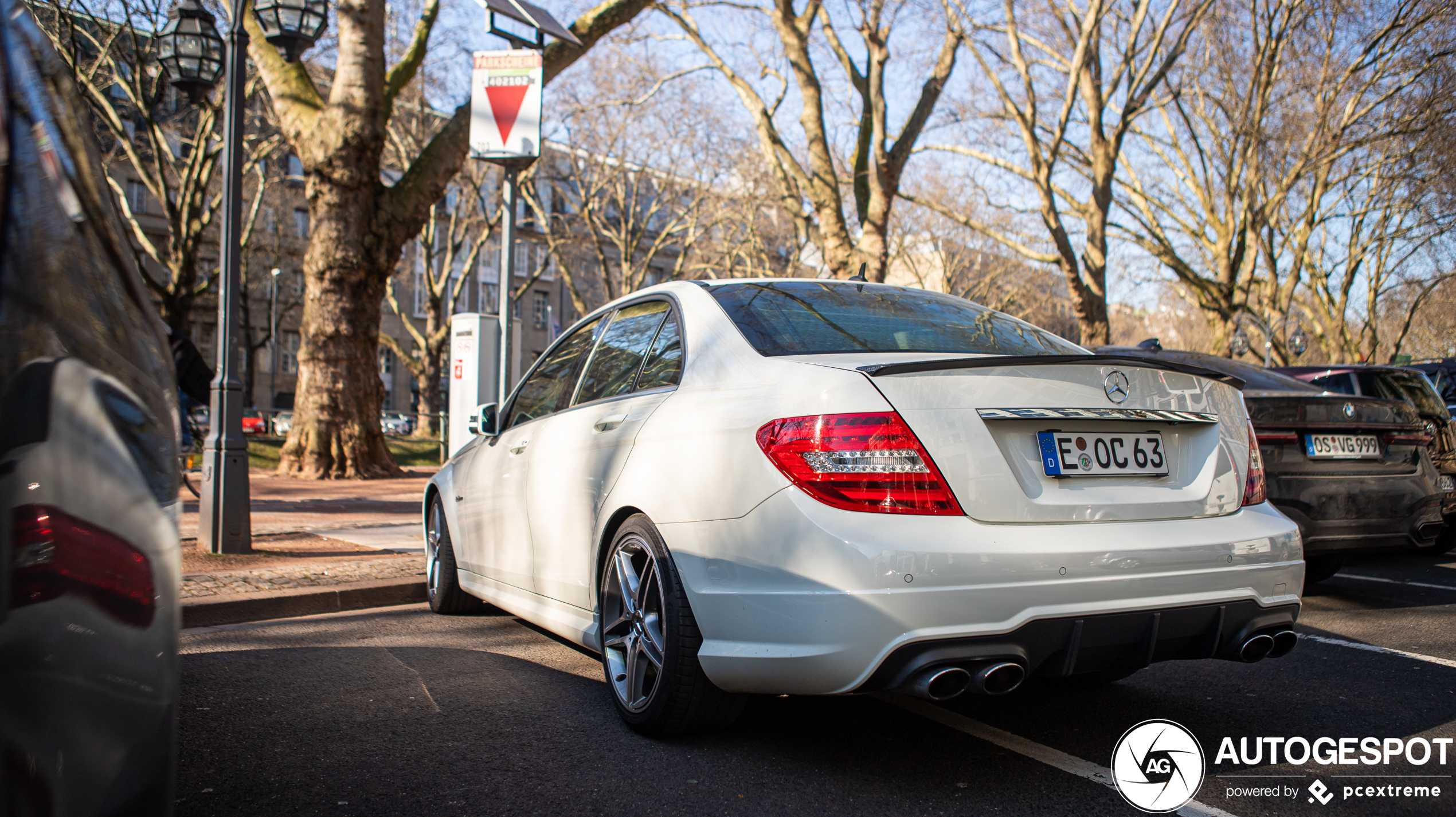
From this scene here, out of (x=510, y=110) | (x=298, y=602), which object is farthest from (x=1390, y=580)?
(x=510, y=110)

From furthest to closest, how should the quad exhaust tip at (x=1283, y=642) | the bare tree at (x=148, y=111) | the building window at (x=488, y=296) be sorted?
the building window at (x=488, y=296)
the bare tree at (x=148, y=111)
the quad exhaust tip at (x=1283, y=642)

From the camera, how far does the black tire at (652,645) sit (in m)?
3.05

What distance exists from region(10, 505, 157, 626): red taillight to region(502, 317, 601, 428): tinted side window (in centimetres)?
288

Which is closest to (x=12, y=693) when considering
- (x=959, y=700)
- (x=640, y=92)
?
(x=959, y=700)

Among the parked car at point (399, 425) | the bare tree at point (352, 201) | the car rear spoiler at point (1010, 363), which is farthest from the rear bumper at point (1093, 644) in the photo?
the parked car at point (399, 425)

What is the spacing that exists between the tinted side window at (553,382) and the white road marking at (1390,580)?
18.6 feet

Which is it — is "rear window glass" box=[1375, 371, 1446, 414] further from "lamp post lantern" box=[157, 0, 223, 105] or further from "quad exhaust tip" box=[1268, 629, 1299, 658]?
"lamp post lantern" box=[157, 0, 223, 105]

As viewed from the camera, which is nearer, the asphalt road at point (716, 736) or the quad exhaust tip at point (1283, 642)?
the asphalt road at point (716, 736)

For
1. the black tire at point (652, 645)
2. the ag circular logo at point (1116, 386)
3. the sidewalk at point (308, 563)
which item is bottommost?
the sidewalk at point (308, 563)

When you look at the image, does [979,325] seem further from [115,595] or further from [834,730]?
[115,595]

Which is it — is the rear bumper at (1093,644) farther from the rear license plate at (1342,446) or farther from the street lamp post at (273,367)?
the street lamp post at (273,367)

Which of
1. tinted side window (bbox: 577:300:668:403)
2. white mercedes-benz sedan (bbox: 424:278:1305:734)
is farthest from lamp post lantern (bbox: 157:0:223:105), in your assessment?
white mercedes-benz sedan (bbox: 424:278:1305:734)

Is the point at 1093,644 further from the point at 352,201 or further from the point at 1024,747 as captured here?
the point at 352,201

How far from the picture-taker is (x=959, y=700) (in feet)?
12.7
